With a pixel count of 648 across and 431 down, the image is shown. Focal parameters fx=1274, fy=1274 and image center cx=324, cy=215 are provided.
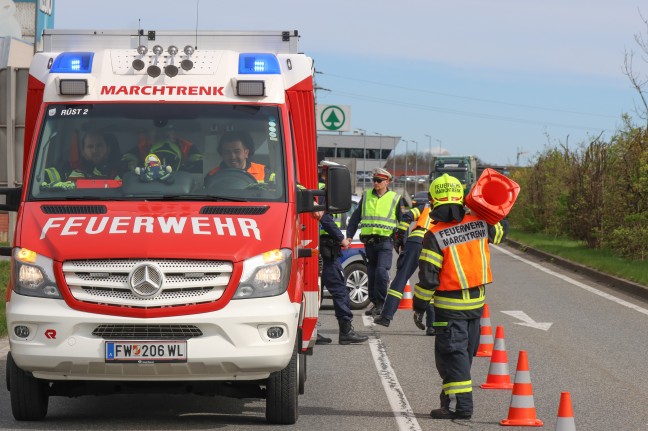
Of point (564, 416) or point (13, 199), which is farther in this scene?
point (13, 199)

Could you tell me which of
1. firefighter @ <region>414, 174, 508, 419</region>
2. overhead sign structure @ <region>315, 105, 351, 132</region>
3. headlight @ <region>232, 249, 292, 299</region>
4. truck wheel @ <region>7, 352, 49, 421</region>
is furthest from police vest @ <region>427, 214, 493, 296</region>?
overhead sign structure @ <region>315, 105, 351, 132</region>

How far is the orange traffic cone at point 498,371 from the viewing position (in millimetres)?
10734

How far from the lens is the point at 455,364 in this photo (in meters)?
9.16

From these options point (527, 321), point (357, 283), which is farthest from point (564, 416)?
point (357, 283)

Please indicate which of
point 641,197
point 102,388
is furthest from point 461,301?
point 641,197

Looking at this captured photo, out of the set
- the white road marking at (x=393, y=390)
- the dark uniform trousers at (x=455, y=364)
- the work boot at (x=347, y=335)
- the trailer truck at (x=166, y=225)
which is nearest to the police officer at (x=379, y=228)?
the white road marking at (x=393, y=390)

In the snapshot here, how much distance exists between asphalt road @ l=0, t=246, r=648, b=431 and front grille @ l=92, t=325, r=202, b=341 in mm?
863

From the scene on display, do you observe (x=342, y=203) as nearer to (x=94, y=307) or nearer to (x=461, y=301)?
(x=461, y=301)

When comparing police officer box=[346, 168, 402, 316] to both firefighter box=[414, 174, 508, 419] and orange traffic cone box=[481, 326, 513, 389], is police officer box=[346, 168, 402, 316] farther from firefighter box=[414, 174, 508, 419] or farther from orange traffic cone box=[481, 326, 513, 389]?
firefighter box=[414, 174, 508, 419]

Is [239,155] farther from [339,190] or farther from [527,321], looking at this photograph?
[527,321]

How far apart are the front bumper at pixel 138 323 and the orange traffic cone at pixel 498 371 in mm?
3052

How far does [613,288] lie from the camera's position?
2217 centimetres

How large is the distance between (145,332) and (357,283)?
953 cm

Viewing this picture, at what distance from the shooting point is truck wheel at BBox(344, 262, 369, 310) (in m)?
17.5
